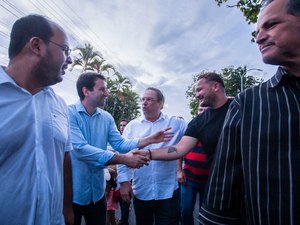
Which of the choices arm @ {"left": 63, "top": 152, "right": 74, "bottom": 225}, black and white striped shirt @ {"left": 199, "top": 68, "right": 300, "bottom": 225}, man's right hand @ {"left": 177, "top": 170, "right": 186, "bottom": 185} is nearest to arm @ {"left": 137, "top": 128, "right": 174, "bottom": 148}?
man's right hand @ {"left": 177, "top": 170, "right": 186, "bottom": 185}

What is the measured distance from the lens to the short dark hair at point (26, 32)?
6.21 feet

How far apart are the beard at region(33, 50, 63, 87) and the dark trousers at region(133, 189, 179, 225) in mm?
2356

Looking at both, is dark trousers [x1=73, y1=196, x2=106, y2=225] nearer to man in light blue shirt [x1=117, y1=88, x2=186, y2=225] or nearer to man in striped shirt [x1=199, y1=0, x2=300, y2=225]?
man in light blue shirt [x1=117, y1=88, x2=186, y2=225]

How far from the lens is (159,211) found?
3578 mm

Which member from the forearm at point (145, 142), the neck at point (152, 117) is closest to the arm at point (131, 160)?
the forearm at point (145, 142)

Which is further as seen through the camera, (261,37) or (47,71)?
(47,71)

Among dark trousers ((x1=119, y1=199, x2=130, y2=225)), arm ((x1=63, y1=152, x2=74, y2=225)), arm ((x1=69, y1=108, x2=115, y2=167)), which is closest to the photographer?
arm ((x1=63, y1=152, x2=74, y2=225))

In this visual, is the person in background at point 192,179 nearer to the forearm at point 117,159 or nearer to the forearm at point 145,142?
the forearm at point 145,142

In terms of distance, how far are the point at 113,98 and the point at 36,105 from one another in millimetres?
39143

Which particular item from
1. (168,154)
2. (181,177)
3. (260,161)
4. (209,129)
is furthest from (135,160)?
(260,161)

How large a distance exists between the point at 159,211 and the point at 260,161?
104 inches

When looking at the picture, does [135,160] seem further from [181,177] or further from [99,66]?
[99,66]

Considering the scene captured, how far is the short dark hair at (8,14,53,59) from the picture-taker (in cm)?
189

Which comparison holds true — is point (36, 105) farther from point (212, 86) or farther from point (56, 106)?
point (212, 86)
